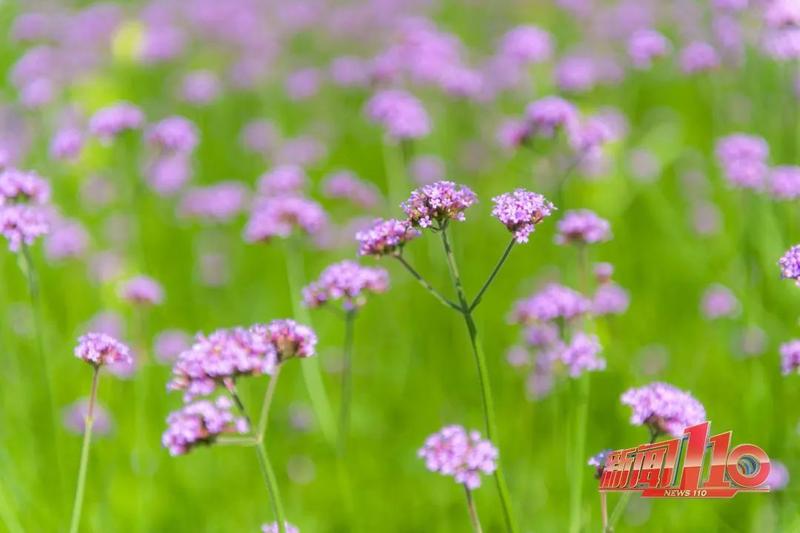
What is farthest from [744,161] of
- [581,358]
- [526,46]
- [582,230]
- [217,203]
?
[217,203]

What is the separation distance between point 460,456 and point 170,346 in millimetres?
2853

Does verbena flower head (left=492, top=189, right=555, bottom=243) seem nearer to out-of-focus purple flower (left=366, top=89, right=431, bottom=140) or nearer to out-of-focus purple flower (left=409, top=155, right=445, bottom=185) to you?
out-of-focus purple flower (left=366, top=89, right=431, bottom=140)

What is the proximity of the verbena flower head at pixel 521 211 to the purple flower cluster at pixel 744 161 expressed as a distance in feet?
6.32

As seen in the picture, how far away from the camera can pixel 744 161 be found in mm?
3629

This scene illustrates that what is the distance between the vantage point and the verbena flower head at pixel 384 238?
1972 mm

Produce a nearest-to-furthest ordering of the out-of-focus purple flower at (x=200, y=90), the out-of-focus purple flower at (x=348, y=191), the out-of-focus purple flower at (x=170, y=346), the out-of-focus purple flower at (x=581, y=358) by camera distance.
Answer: the out-of-focus purple flower at (x=581, y=358) → the out-of-focus purple flower at (x=170, y=346) → the out-of-focus purple flower at (x=348, y=191) → the out-of-focus purple flower at (x=200, y=90)

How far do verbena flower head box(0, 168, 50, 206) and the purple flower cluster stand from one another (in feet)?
8.42

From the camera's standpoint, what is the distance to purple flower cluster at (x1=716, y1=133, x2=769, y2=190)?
11.3ft

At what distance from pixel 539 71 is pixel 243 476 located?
11.2 ft

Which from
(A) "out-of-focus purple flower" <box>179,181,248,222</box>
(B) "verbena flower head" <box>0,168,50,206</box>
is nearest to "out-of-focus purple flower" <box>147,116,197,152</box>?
(A) "out-of-focus purple flower" <box>179,181,248,222</box>

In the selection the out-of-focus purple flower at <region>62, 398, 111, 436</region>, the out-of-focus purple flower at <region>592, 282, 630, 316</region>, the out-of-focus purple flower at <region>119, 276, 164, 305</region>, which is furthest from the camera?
the out-of-focus purple flower at <region>62, 398, 111, 436</region>

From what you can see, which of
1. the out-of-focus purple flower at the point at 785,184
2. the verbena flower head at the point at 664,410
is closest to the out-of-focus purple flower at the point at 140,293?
the verbena flower head at the point at 664,410

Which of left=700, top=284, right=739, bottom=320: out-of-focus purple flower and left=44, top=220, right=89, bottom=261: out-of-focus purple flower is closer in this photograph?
left=700, top=284, right=739, bottom=320: out-of-focus purple flower

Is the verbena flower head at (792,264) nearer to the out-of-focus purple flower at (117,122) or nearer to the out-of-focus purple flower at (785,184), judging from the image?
the out-of-focus purple flower at (785,184)
